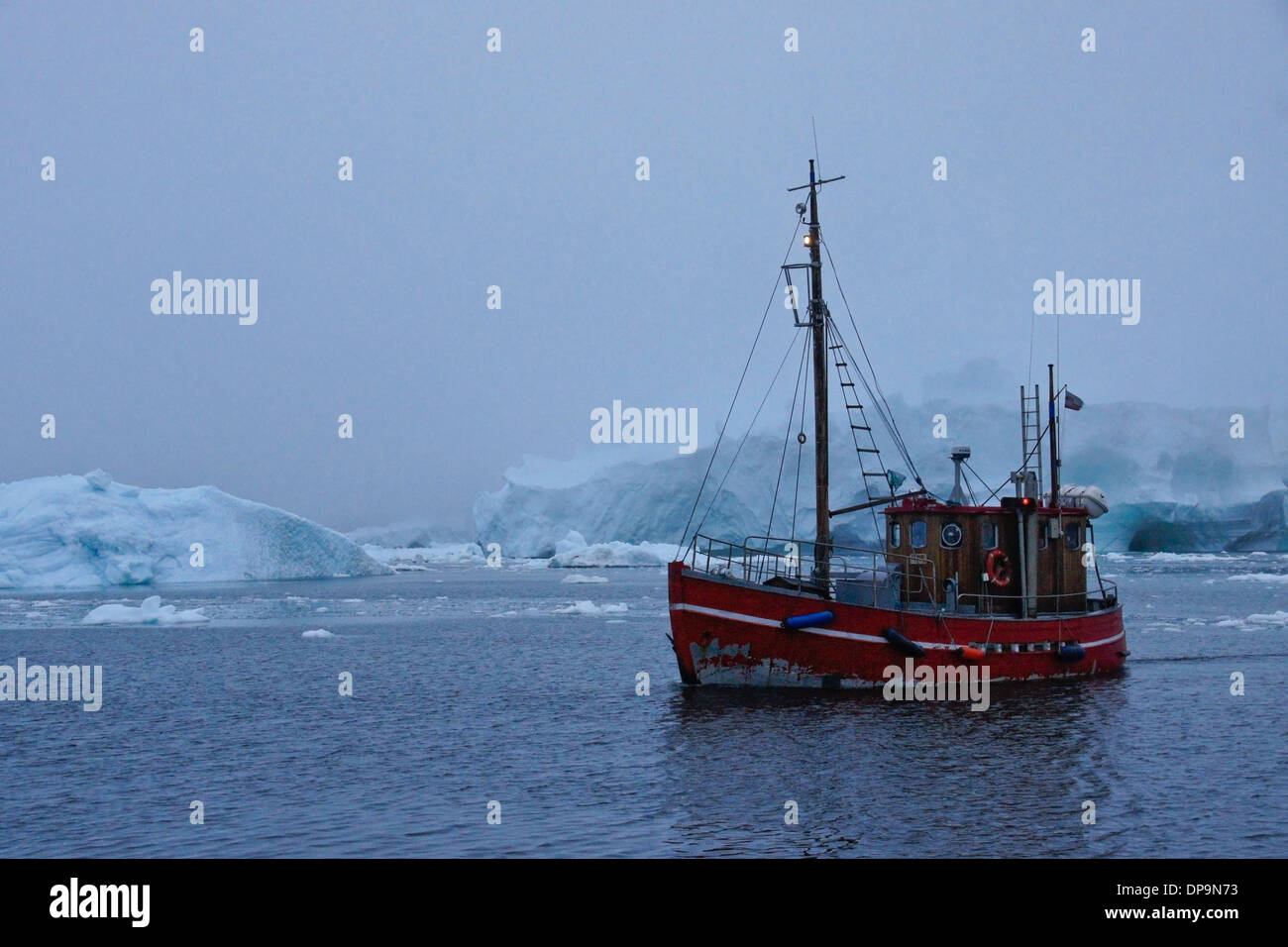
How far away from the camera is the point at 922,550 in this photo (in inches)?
970

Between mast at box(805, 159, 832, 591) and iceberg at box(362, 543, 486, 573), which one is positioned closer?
mast at box(805, 159, 832, 591)

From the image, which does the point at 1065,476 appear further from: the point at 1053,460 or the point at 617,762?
the point at 617,762

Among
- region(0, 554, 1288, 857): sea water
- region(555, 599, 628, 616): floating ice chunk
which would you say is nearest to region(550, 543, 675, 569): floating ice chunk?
region(555, 599, 628, 616): floating ice chunk

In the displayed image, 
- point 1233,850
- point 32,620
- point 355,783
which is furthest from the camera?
point 32,620

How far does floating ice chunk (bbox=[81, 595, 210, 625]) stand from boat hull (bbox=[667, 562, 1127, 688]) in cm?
2997

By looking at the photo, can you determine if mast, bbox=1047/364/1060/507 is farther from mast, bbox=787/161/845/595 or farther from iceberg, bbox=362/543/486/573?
iceberg, bbox=362/543/486/573

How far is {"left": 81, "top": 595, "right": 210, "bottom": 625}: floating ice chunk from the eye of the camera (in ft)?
150

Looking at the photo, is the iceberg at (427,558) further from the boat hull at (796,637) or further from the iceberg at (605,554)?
the boat hull at (796,637)

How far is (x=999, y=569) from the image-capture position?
2461 centimetres

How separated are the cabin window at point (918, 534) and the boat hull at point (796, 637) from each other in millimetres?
1862
